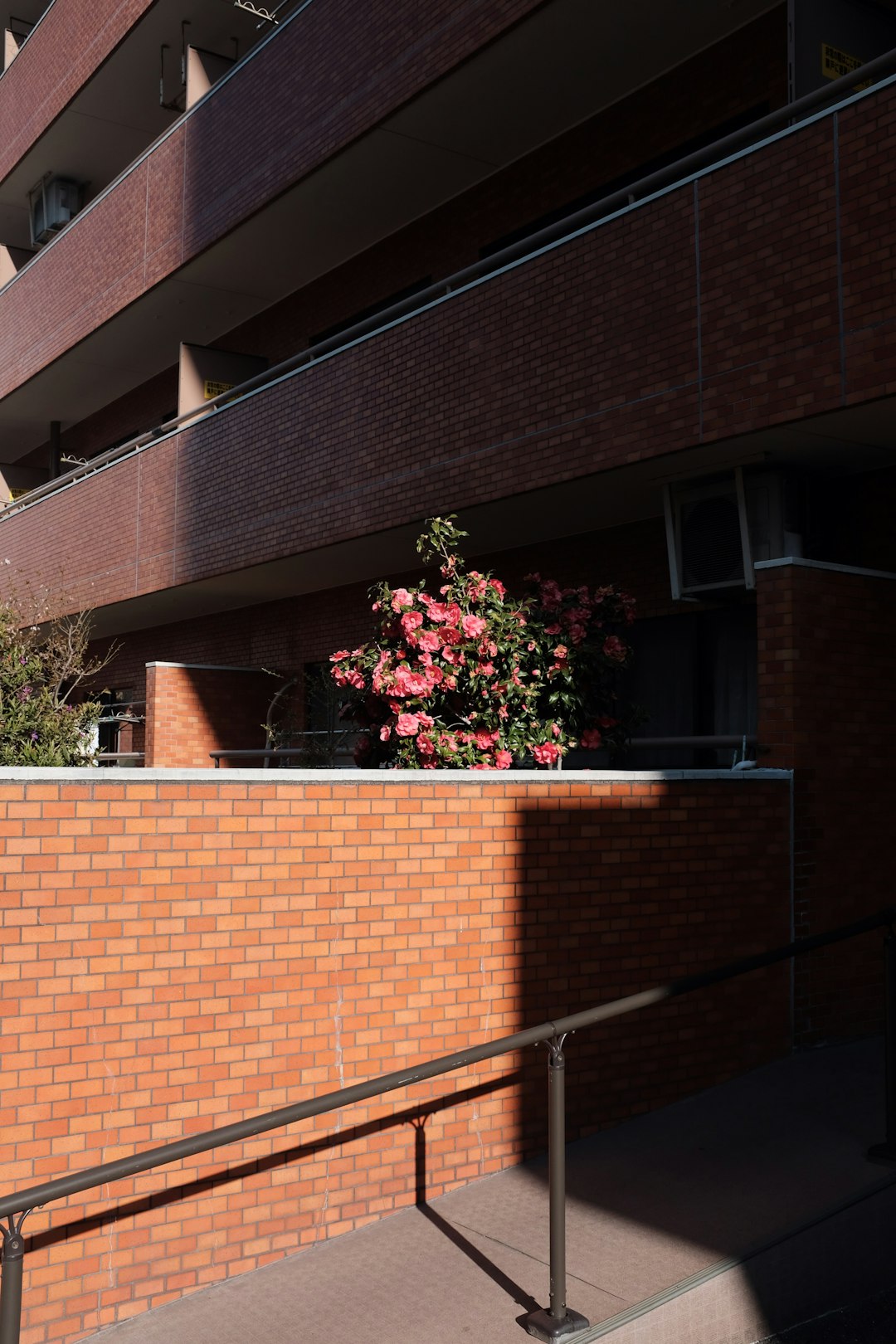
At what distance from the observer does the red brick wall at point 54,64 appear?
55.8 ft

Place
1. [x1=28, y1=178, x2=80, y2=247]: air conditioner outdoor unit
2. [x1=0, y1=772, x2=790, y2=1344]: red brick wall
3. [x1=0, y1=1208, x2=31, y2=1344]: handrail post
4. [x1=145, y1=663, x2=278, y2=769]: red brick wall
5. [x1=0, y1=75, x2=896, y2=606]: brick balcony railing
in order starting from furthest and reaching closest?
[x1=28, y1=178, x2=80, y2=247]: air conditioner outdoor unit < [x1=145, y1=663, x2=278, y2=769]: red brick wall < [x1=0, y1=75, x2=896, y2=606]: brick balcony railing < [x1=0, y1=772, x2=790, y2=1344]: red brick wall < [x1=0, y1=1208, x2=31, y2=1344]: handrail post

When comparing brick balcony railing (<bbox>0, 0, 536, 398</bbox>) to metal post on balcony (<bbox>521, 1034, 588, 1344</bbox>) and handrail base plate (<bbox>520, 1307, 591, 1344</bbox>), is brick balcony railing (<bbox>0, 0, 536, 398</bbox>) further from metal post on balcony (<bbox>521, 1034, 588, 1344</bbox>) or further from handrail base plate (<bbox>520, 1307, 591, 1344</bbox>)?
handrail base plate (<bbox>520, 1307, 591, 1344</bbox>)

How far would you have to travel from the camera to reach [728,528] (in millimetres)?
9062

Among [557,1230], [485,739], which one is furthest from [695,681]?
[557,1230]

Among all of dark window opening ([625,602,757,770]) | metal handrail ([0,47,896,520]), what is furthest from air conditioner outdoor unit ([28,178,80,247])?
dark window opening ([625,602,757,770])

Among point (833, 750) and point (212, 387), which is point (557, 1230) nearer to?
point (833, 750)

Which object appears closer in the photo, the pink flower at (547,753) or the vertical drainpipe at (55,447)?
the pink flower at (547,753)

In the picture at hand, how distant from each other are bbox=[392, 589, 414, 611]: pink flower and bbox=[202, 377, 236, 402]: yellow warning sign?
27.4 ft

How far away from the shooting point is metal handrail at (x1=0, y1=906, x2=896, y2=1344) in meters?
3.39

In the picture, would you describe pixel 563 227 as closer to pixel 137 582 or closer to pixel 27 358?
pixel 137 582

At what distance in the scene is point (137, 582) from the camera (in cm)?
1538

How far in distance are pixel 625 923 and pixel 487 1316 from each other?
90.9 inches

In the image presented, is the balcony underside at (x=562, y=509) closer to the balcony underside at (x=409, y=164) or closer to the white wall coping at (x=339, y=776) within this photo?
the white wall coping at (x=339, y=776)

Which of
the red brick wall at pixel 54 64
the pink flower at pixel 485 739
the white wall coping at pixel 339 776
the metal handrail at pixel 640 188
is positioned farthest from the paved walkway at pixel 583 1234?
the red brick wall at pixel 54 64
